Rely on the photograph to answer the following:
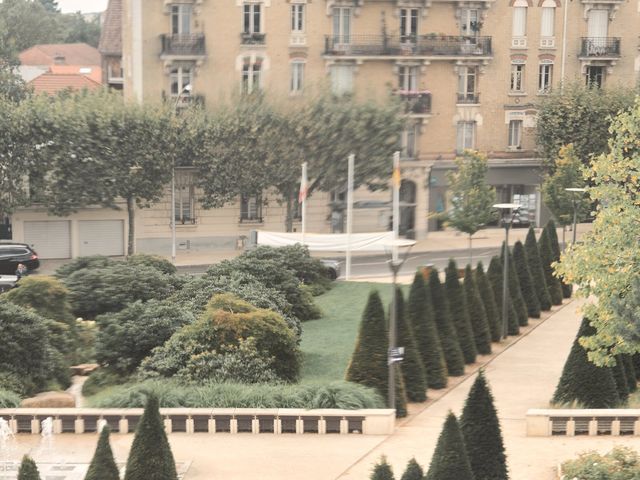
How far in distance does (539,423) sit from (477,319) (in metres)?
10.3

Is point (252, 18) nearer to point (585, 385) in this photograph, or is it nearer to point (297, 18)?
point (297, 18)

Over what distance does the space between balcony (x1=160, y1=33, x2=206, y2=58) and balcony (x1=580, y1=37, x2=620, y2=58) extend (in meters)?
21.5

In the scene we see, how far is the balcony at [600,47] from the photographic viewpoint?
71.9m

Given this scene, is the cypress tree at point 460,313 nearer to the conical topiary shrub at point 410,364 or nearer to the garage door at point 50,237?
the conical topiary shrub at point 410,364

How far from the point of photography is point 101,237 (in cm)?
6444

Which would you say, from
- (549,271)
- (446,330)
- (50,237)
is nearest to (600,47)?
(549,271)

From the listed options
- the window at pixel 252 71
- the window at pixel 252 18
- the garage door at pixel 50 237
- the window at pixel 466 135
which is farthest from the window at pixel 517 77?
the garage door at pixel 50 237

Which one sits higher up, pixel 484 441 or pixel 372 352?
pixel 372 352

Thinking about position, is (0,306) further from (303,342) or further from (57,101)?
(57,101)

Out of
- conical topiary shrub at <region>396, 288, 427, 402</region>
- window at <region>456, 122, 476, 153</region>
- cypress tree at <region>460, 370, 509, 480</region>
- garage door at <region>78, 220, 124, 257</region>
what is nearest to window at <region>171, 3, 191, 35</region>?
garage door at <region>78, 220, 124, 257</region>

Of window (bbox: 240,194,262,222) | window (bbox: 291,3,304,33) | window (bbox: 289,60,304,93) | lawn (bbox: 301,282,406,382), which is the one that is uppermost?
window (bbox: 291,3,304,33)

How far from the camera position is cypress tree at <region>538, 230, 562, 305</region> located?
156 feet

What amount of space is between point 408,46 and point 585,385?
1564 inches

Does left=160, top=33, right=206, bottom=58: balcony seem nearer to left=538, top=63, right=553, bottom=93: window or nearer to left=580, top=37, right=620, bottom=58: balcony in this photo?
left=538, top=63, right=553, bottom=93: window
